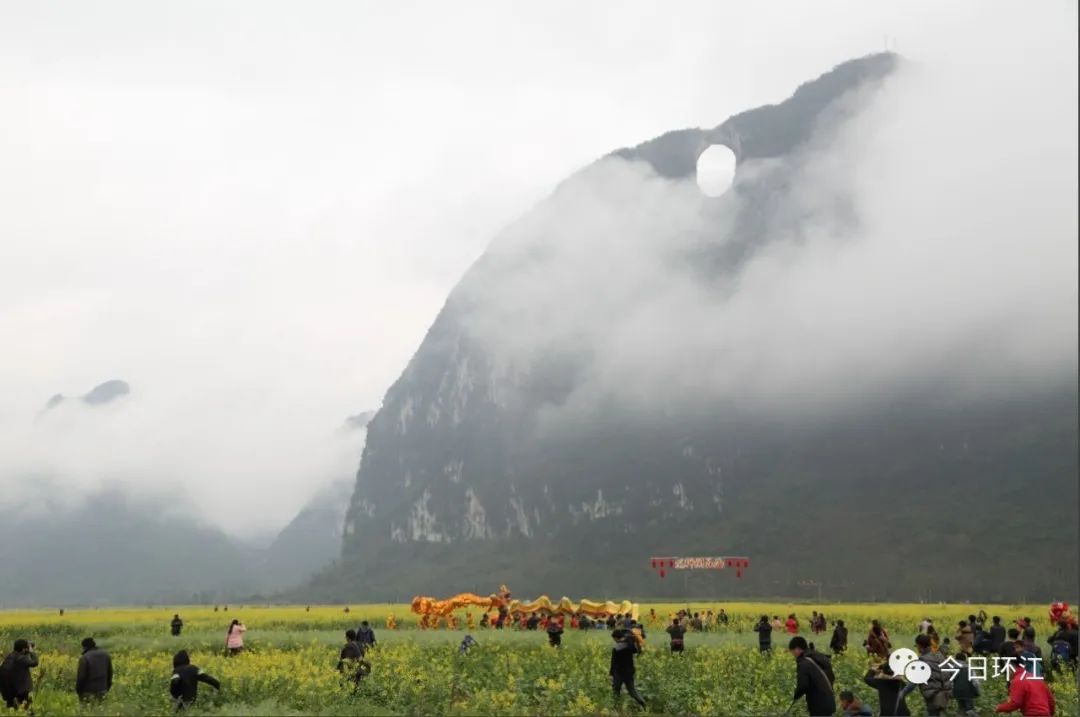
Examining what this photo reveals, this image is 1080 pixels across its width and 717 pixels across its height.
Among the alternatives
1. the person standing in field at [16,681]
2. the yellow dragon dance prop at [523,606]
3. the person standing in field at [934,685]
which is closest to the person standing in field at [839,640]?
the person standing in field at [934,685]

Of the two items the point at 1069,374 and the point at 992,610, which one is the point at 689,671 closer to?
the point at 992,610

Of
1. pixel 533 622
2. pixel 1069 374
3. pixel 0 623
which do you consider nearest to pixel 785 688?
pixel 533 622

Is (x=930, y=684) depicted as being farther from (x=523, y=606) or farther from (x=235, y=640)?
(x=523, y=606)

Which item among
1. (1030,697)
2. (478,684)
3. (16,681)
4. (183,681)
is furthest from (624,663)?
(16,681)

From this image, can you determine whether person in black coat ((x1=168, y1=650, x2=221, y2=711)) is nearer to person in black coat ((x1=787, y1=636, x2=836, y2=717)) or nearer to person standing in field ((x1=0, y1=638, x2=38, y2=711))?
person standing in field ((x1=0, y1=638, x2=38, y2=711))

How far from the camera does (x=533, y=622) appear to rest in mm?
55531

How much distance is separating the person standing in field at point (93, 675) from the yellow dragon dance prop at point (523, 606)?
1503 inches

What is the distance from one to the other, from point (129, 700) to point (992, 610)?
8249 cm

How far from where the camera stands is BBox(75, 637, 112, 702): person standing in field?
21.5 metres

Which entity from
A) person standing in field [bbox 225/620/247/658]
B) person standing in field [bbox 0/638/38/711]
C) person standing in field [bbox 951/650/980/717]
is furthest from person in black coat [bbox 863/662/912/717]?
person standing in field [bbox 225/620/247/658]

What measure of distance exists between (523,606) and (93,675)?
43922 millimetres

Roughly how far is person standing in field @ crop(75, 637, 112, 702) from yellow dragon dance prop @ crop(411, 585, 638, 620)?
125 feet

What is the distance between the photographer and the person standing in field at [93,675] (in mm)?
21484

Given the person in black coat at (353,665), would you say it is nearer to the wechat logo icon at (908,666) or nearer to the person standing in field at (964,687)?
the wechat logo icon at (908,666)
